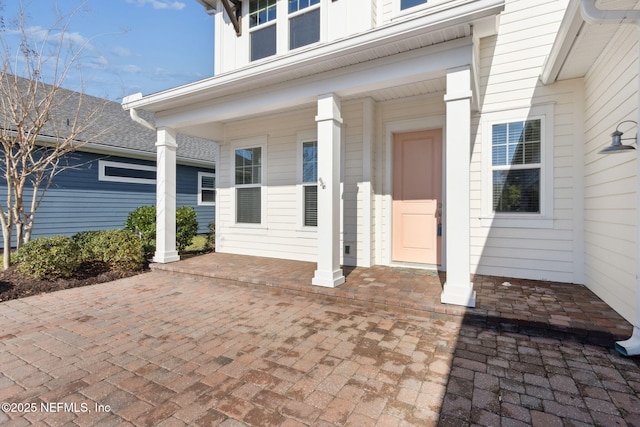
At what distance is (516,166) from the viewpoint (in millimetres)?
4352

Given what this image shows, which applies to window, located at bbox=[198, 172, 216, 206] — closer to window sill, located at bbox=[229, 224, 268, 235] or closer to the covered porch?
the covered porch

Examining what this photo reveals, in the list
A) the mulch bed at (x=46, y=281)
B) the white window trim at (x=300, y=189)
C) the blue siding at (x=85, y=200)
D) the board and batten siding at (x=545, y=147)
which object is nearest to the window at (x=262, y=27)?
Answer: the white window trim at (x=300, y=189)

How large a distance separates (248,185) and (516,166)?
186 inches

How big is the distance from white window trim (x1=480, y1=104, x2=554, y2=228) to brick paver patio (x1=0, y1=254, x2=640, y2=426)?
0.88 metres

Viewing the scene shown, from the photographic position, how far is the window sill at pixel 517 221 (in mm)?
4199

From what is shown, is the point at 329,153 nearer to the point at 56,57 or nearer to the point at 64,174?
the point at 56,57

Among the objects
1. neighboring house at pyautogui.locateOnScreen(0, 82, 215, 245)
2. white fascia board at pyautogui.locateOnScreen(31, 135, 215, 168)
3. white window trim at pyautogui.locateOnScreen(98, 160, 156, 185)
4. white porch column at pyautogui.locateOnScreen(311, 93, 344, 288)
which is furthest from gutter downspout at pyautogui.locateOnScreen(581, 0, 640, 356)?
white window trim at pyautogui.locateOnScreen(98, 160, 156, 185)

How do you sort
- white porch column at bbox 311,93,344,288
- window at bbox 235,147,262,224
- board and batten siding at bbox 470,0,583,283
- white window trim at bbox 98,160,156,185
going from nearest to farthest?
white porch column at bbox 311,93,344,288 < board and batten siding at bbox 470,0,583,283 < window at bbox 235,147,262,224 < white window trim at bbox 98,160,156,185

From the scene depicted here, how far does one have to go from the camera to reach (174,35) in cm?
808

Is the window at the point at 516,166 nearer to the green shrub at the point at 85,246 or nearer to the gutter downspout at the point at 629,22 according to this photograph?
the gutter downspout at the point at 629,22

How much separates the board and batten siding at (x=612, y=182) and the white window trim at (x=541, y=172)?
0.38 metres

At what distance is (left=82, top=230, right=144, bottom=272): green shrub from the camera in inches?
208

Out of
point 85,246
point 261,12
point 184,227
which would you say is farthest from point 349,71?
point 85,246

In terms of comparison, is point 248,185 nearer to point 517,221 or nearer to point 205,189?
point 517,221
